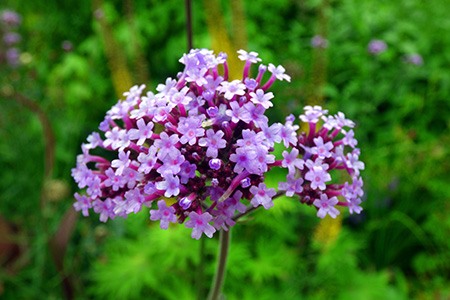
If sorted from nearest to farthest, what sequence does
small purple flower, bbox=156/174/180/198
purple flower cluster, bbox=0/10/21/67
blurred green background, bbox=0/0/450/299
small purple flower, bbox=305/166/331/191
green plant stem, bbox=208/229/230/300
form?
small purple flower, bbox=156/174/180/198
small purple flower, bbox=305/166/331/191
green plant stem, bbox=208/229/230/300
blurred green background, bbox=0/0/450/299
purple flower cluster, bbox=0/10/21/67

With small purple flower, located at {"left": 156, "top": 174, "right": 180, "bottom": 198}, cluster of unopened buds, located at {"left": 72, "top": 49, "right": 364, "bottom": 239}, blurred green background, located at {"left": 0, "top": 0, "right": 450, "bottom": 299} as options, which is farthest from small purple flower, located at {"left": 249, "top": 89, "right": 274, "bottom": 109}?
blurred green background, located at {"left": 0, "top": 0, "right": 450, "bottom": 299}

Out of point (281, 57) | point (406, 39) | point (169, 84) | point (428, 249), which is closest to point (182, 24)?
point (281, 57)

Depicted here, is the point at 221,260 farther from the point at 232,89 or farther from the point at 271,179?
the point at 271,179

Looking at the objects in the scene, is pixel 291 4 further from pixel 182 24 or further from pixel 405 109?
pixel 405 109

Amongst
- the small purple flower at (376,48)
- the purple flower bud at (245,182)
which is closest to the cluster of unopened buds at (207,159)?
the purple flower bud at (245,182)

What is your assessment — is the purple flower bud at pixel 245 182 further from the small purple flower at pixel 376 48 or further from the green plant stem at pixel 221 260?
the small purple flower at pixel 376 48

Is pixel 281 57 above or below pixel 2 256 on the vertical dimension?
above

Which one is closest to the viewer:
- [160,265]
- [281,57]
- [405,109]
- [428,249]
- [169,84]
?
[169,84]

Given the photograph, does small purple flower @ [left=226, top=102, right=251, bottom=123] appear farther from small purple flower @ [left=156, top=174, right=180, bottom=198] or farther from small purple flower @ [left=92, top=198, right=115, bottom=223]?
small purple flower @ [left=92, top=198, right=115, bottom=223]
